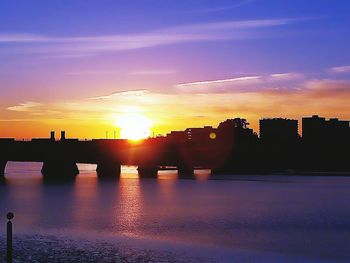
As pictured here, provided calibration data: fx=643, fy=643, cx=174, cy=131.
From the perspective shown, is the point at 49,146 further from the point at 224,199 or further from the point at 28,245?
the point at 28,245

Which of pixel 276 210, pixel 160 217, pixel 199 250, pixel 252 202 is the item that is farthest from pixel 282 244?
pixel 252 202

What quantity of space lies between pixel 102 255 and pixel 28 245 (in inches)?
254

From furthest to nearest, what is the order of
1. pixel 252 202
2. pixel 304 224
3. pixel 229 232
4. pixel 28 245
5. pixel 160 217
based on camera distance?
pixel 252 202 < pixel 160 217 < pixel 304 224 < pixel 229 232 < pixel 28 245

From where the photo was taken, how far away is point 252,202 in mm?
107688

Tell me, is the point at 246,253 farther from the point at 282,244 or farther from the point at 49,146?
the point at 49,146

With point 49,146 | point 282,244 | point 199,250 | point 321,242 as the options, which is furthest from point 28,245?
point 49,146

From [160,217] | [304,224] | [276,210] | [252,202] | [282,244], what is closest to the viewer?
[282,244]

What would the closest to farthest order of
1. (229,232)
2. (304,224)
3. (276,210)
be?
(229,232)
(304,224)
(276,210)

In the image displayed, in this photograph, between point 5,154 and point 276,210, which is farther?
point 5,154

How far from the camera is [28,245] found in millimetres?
44375

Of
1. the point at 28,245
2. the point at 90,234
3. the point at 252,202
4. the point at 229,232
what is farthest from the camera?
the point at 252,202

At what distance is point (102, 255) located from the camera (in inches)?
1614

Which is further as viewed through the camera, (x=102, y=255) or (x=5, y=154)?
(x=5, y=154)

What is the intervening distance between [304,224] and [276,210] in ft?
67.8
